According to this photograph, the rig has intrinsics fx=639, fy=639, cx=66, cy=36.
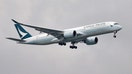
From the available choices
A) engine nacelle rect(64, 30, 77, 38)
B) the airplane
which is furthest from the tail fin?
engine nacelle rect(64, 30, 77, 38)

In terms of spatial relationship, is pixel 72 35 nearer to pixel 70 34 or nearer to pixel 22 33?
pixel 70 34

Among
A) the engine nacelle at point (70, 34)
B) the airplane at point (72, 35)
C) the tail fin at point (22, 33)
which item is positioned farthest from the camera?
the tail fin at point (22, 33)

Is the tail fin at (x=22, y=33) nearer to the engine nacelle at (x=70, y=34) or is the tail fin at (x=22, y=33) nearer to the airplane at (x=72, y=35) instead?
the airplane at (x=72, y=35)

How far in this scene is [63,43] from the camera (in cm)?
12825

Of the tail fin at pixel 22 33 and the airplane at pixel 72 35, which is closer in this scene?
the airplane at pixel 72 35

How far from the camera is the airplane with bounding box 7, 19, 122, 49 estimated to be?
121750mm

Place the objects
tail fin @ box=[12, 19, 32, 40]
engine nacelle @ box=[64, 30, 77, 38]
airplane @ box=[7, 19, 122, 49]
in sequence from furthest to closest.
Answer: tail fin @ box=[12, 19, 32, 40] → engine nacelle @ box=[64, 30, 77, 38] → airplane @ box=[7, 19, 122, 49]

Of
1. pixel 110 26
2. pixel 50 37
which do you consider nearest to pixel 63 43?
pixel 50 37

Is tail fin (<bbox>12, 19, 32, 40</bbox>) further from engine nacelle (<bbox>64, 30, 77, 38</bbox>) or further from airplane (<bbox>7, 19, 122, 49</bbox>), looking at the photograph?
engine nacelle (<bbox>64, 30, 77, 38</bbox>)

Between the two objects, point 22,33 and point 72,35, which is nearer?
point 72,35

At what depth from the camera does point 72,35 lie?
405 ft

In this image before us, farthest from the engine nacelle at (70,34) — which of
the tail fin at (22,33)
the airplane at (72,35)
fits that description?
the tail fin at (22,33)

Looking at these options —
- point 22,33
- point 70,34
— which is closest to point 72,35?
point 70,34

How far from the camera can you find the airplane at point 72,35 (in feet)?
399
